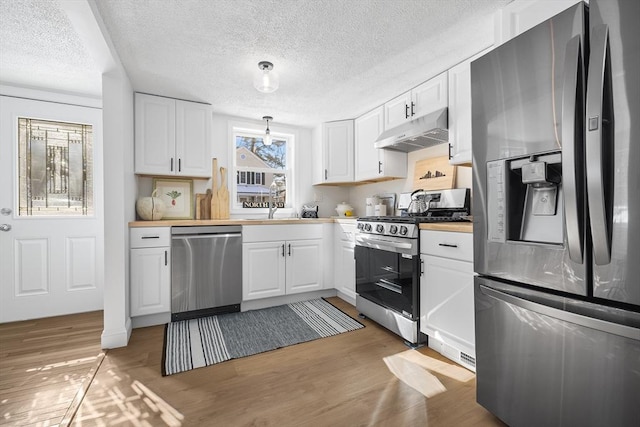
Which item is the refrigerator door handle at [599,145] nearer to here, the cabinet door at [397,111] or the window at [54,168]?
the cabinet door at [397,111]

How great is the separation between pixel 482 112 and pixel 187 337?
2.66m

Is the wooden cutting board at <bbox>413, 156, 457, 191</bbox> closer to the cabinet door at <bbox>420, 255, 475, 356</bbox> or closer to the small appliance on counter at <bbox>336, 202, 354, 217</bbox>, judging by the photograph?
the cabinet door at <bbox>420, 255, 475, 356</bbox>

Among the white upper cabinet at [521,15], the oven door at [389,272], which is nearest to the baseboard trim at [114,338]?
the oven door at [389,272]

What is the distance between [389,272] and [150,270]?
2144mm

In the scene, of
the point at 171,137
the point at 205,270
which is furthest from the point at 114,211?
the point at 171,137

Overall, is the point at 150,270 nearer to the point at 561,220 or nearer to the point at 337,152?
the point at 337,152

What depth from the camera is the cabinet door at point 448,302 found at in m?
1.92

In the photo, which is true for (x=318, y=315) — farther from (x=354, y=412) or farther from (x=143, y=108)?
(x=143, y=108)

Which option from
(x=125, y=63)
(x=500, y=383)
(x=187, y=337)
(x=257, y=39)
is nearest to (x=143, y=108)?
(x=125, y=63)

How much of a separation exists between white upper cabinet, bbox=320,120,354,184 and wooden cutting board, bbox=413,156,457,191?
86cm

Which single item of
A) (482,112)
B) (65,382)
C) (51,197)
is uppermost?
(482,112)

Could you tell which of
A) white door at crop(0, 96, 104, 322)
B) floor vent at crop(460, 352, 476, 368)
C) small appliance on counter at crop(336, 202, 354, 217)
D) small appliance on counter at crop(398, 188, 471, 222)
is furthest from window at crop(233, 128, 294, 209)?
floor vent at crop(460, 352, 476, 368)

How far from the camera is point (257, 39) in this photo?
206 cm

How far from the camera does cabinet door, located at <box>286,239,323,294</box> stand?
11.0ft
